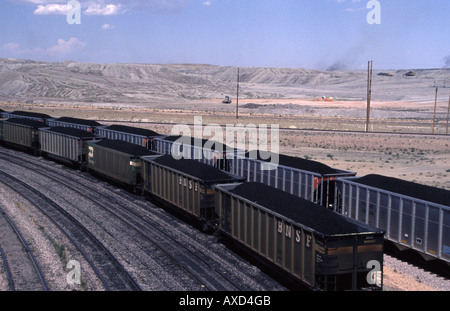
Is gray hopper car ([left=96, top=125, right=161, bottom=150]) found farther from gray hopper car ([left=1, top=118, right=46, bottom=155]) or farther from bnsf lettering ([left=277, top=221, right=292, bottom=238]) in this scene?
bnsf lettering ([left=277, top=221, right=292, bottom=238])

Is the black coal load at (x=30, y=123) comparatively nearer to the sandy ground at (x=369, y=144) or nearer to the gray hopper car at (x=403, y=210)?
the sandy ground at (x=369, y=144)

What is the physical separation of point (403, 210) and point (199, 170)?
358 inches

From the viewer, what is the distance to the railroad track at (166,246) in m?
17.2

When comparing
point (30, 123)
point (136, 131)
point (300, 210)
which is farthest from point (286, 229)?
point (30, 123)

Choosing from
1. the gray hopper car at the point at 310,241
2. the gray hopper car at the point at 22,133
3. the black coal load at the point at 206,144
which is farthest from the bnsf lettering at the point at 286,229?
the gray hopper car at the point at 22,133

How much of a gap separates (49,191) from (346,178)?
1893cm

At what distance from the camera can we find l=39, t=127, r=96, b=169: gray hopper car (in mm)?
37875

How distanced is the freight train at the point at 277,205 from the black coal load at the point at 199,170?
0.16 ft

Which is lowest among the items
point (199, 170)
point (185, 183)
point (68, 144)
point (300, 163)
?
point (185, 183)

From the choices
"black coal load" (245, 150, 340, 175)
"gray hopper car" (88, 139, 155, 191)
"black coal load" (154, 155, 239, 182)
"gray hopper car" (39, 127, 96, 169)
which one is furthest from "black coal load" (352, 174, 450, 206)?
"gray hopper car" (39, 127, 96, 169)

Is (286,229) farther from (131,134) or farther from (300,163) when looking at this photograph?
(131,134)

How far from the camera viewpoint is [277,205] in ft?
55.7

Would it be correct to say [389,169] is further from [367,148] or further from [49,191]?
[49,191]

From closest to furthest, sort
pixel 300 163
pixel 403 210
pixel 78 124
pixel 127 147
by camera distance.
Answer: pixel 403 210
pixel 300 163
pixel 127 147
pixel 78 124
